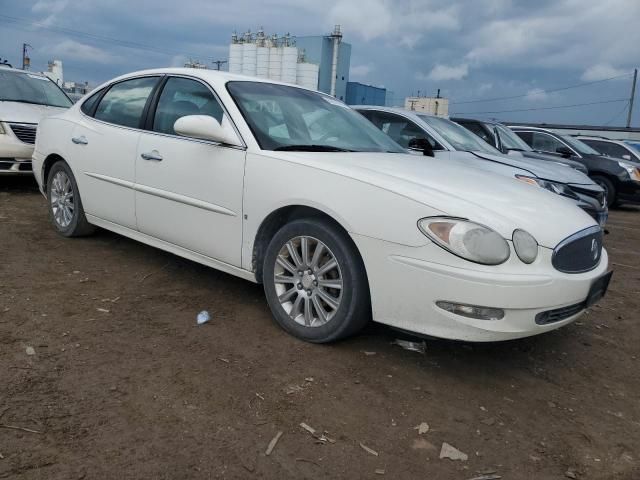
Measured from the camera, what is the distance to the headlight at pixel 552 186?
6.54 meters

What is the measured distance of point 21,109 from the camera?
788cm

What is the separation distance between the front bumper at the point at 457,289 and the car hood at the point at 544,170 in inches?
165

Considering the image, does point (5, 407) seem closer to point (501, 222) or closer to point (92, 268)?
point (92, 268)

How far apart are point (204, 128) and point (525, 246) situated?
2055 millimetres

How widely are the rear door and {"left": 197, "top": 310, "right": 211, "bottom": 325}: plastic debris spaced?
1204 millimetres

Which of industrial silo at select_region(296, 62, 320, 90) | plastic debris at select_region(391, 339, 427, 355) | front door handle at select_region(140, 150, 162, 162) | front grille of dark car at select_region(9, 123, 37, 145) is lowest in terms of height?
plastic debris at select_region(391, 339, 427, 355)

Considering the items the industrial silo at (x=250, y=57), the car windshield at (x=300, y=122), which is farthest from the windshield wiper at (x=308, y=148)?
the industrial silo at (x=250, y=57)

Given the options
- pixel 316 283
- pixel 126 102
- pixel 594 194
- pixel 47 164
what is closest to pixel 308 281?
pixel 316 283

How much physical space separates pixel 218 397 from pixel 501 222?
1.66 meters

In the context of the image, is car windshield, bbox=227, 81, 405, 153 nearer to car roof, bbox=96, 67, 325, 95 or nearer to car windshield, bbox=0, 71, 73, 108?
car roof, bbox=96, 67, 325, 95

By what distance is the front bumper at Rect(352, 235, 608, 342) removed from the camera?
108 inches

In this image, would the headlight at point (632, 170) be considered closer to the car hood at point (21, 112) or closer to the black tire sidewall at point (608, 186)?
the black tire sidewall at point (608, 186)

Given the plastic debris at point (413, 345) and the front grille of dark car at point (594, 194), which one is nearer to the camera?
the plastic debris at point (413, 345)

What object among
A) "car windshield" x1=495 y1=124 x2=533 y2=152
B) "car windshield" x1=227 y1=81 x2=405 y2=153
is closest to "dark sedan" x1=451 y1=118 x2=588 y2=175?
"car windshield" x1=495 y1=124 x2=533 y2=152
